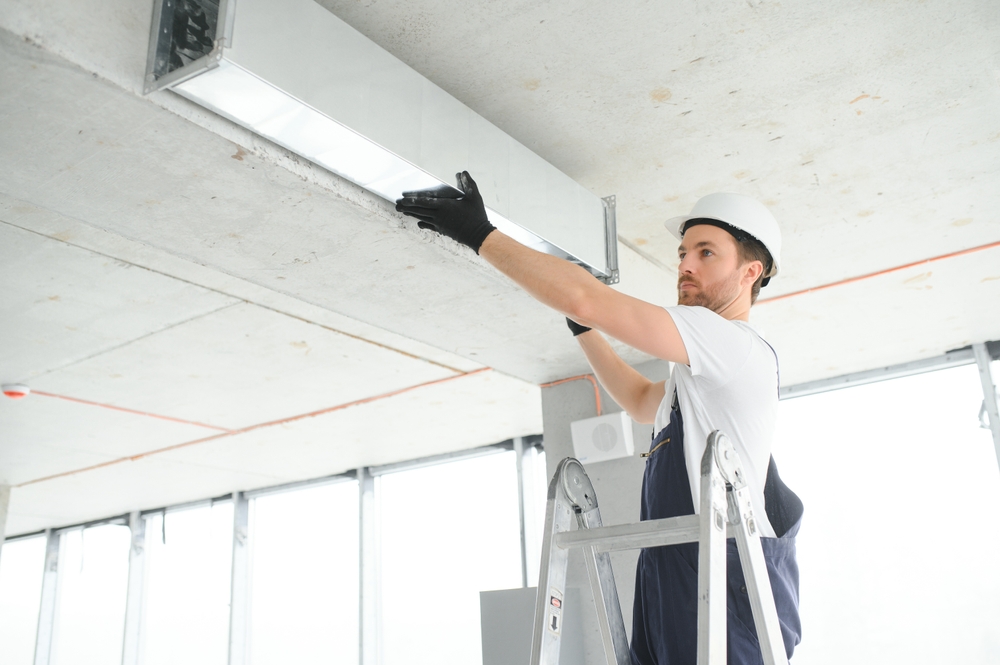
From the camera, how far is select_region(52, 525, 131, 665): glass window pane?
734 centimetres

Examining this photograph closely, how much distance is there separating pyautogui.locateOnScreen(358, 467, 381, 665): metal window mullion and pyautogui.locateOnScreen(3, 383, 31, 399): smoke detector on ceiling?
2.67m

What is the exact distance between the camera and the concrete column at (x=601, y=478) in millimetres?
3062

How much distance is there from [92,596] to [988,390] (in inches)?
301

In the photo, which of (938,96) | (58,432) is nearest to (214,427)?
(58,432)

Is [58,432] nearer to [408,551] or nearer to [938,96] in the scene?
[408,551]

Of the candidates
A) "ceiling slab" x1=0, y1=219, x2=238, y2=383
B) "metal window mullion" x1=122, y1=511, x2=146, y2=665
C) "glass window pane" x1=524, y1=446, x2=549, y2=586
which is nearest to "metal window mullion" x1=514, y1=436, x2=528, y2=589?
"glass window pane" x1=524, y1=446, x2=549, y2=586

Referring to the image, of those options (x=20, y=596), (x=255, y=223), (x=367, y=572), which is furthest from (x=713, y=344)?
(x=20, y=596)

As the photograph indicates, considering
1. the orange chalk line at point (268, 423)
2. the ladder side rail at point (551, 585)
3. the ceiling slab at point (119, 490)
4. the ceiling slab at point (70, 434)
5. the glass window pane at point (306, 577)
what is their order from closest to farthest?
the ladder side rail at point (551, 585) → the orange chalk line at point (268, 423) → the ceiling slab at point (70, 434) → the ceiling slab at point (119, 490) → the glass window pane at point (306, 577)

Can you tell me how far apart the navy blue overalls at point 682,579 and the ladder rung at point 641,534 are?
125 mm

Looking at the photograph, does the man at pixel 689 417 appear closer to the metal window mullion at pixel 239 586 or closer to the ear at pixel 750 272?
the ear at pixel 750 272

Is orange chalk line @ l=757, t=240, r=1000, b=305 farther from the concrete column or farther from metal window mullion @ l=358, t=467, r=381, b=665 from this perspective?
metal window mullion @ l=358, t=467, r=381, b=665

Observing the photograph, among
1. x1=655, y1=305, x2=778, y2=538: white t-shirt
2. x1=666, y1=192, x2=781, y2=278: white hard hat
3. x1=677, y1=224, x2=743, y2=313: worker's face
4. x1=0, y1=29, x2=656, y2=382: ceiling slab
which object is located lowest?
x1=655, y1=305, x2=778, y2=538: white t-shirt

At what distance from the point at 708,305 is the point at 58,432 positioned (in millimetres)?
4335

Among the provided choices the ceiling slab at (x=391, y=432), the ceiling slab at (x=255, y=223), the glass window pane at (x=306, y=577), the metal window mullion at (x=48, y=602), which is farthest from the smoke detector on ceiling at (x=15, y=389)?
the metal window mullion at (x=48, y=602)
